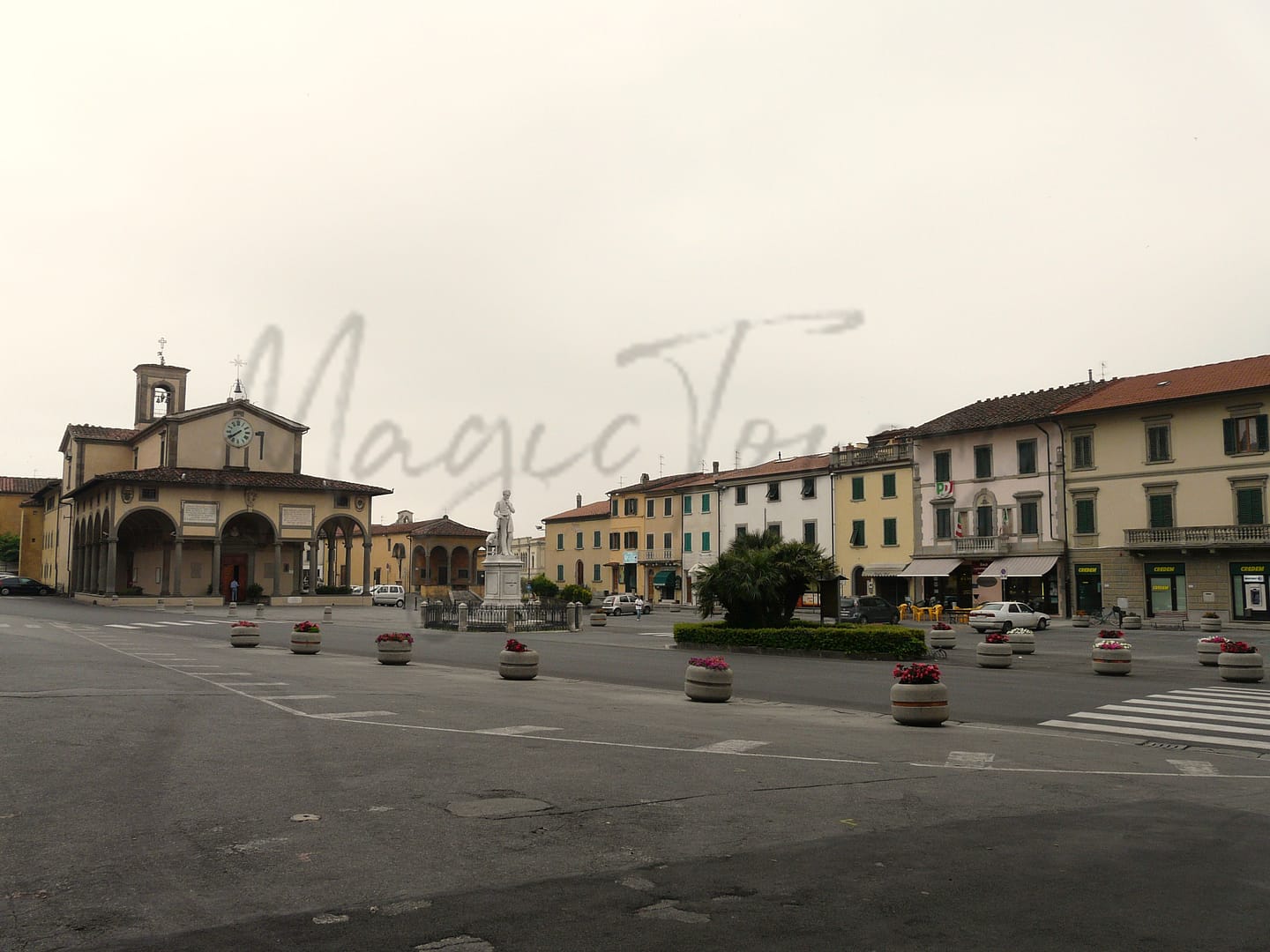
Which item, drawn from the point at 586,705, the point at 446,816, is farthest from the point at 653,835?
the point at 586,705

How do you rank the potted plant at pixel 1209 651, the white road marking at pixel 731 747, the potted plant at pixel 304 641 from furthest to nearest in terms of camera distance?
the potted plant at pixel 304 641, the potted plant at pixel 1209 651, the white road marking at pixel 731 747

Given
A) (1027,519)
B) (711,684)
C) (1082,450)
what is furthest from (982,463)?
(711,684)

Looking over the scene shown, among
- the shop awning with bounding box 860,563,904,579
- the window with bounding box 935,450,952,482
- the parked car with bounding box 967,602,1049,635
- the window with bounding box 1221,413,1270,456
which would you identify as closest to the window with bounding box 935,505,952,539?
the window with bounding box 935,450,952,482

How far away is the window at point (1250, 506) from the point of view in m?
45.9

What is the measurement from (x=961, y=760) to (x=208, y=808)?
7.94 m

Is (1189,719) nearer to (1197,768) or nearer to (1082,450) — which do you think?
(1197,768)

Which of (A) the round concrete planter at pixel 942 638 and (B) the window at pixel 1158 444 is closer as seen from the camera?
(A) the round concrete planter at pixel 942 638

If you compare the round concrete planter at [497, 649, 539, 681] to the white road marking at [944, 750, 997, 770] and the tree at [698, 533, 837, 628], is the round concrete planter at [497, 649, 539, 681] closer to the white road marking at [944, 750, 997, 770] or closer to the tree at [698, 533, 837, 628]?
the white road marking at [944, 750, 997, 770]

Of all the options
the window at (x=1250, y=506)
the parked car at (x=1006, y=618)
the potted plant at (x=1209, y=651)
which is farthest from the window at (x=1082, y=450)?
the potted plant at (x=1209, y=651)

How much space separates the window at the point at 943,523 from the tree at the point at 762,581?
91.4 ft

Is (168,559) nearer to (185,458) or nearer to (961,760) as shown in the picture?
(185,458)

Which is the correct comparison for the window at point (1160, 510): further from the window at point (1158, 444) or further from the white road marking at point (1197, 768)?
the white road marking at point (1197, 768)

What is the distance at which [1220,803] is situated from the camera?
9.41 m

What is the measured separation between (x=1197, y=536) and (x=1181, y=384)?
8.53 m
